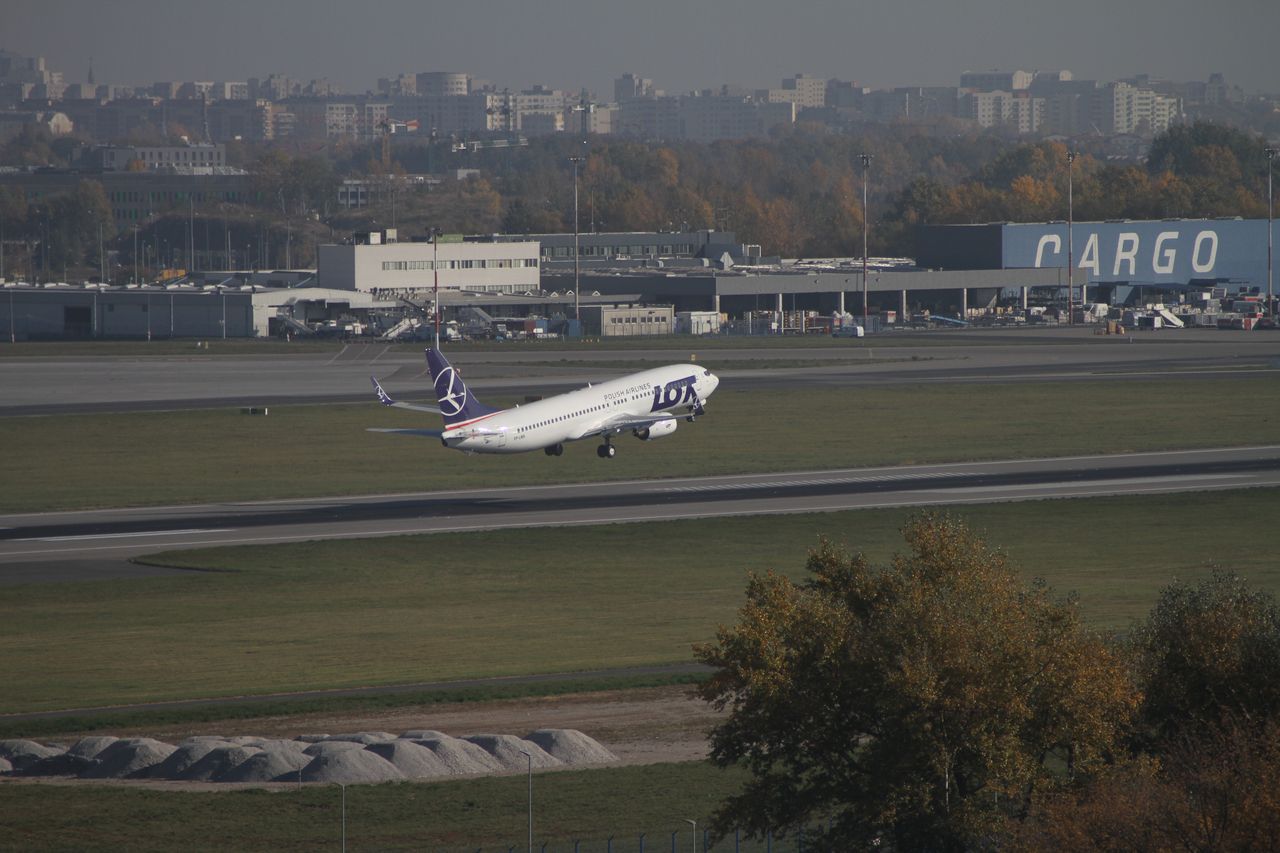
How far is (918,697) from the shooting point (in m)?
31.0

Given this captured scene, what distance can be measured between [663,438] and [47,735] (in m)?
70.1

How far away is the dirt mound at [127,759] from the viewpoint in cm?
4331

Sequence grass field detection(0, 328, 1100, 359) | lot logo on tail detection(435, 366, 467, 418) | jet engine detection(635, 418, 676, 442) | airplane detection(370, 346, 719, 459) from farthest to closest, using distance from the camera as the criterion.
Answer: grass field detection(0, 328, 1100, 359) → jet engine detection(635, 418, 676, 442) → airplane detection(370, 346, 719, 459) → lot logo on tail detection(435, 366, 467, 418)

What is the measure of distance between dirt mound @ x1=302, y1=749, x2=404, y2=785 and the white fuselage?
154 ft

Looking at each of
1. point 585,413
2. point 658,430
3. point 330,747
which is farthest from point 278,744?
point 658,430

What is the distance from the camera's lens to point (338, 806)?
135 feet

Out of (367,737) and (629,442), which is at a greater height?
(629,442)

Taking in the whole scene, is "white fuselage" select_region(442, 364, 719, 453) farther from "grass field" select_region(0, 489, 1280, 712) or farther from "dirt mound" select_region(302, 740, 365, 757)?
"dirt mound" select_region(302, 740, 365, 757)

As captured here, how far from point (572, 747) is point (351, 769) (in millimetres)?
5763

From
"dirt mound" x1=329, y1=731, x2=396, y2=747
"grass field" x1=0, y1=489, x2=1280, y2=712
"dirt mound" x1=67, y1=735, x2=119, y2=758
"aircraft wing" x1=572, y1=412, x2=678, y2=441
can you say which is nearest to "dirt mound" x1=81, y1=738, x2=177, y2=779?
"dirt mound" x1=67, y1=735, x2=119, y2=758

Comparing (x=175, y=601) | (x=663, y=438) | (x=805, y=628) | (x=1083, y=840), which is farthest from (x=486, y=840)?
(x=663, y=438)

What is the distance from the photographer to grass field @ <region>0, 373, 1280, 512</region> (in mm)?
98250

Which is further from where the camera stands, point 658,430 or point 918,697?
point 658,430

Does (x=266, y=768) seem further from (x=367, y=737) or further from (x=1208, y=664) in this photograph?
(x=1208, y=664)
